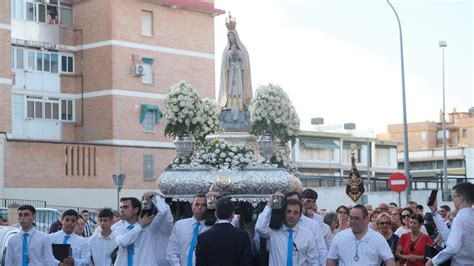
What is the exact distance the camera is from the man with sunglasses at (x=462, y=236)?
12.1 meters

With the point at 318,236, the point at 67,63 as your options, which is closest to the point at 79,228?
the point at 318,236

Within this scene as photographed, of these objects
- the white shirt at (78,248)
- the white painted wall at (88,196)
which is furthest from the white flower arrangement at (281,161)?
the white painted wall at (88,196)

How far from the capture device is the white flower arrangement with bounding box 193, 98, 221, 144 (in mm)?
17188

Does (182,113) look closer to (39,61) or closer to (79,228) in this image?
(79,228)

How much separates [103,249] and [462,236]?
5.36m

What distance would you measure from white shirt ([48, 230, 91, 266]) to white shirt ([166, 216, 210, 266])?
8.39 ft

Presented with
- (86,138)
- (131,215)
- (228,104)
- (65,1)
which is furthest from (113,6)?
(131,215)

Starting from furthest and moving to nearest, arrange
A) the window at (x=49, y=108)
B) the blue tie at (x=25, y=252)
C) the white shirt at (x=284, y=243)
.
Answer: the window at (x=49, y=108) < the blue tie at (x=25, y=252) < the white shirt at (x=284, y=243)

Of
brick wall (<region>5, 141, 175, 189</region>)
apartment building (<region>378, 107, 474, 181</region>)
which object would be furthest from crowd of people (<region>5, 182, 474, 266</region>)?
apartment building (<region>378, 107, 474, 181</region>)

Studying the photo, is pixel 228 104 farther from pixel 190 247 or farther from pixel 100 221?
pixel 190 247

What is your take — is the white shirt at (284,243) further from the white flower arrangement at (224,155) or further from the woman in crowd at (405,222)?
the woman in crowd at (405,222)

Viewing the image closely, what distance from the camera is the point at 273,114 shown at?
16.6 meters

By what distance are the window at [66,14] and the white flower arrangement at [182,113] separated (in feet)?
129

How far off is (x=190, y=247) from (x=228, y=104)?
4993 mm
